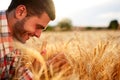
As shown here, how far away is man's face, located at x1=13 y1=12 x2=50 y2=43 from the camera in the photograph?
2.35 metres

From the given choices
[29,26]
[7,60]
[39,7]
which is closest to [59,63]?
[7,60]

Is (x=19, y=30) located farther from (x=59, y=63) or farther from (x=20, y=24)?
(x=59, y=63)

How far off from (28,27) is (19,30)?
2.0 inches

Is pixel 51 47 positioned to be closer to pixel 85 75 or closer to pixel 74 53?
pixel 74 53

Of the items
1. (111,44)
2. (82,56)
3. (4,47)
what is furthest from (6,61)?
(111,44)

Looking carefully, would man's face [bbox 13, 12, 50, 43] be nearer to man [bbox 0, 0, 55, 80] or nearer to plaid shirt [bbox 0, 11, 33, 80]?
man [bbox 0, 0, 55, 80]

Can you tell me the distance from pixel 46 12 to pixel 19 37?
22cm

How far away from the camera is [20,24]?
93.0 inches

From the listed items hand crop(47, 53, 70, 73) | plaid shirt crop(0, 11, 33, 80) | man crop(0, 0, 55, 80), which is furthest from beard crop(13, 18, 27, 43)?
hand crop(47, 53, 70, 73)

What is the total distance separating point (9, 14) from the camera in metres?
2.39

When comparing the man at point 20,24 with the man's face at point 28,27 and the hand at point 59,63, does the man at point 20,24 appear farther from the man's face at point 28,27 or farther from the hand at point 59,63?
the hand at point 59,63

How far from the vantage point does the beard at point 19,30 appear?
2.35 m

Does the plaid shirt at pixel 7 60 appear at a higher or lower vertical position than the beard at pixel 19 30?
lower

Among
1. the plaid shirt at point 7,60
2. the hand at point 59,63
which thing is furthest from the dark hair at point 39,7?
the hand at point 59,63
